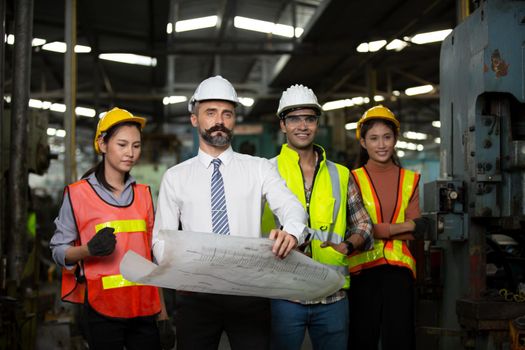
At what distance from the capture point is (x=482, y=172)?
3.33m

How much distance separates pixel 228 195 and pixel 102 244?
1.99 ft

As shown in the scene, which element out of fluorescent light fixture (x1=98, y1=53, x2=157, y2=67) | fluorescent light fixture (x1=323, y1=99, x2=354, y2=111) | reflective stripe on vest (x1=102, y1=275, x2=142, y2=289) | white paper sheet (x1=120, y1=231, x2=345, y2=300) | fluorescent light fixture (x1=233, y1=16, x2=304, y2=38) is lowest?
reflective stripe on vest (x1=102, y1=275, x2=142, y2=289)

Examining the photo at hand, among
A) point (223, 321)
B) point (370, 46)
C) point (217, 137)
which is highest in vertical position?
point (370, 46)

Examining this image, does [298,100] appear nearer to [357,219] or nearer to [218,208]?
[357,219]

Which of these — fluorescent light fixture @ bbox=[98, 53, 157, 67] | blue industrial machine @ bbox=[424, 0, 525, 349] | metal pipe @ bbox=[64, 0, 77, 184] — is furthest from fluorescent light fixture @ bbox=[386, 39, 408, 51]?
blue industrial machine @ bbox=[424, 0, 525, 349]

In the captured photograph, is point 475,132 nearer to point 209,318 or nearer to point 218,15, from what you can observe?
point 209,318

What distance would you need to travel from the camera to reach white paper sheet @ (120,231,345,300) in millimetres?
2172

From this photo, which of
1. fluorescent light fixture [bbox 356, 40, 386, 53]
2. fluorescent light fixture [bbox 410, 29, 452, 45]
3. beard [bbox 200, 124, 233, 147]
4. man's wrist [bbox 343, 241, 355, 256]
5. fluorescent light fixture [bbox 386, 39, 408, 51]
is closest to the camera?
beard [bbox 200, 124, 233, 147]

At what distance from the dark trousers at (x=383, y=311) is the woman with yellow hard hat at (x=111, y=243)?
0.94 metres

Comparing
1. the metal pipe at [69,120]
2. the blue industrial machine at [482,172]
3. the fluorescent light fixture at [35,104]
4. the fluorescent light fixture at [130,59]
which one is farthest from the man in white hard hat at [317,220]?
the fluorescent light fixture at [35,104]

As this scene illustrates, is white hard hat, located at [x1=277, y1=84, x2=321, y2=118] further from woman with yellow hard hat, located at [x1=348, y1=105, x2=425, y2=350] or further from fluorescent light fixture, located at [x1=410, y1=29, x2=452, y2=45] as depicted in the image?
fluorescent light fixture, located at [x1=410, y1=29, x2=452, y2=45]

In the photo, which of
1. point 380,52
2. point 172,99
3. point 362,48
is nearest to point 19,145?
point 380,52

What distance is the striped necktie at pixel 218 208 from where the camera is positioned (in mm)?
2537

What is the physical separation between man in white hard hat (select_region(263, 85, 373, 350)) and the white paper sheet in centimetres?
49
